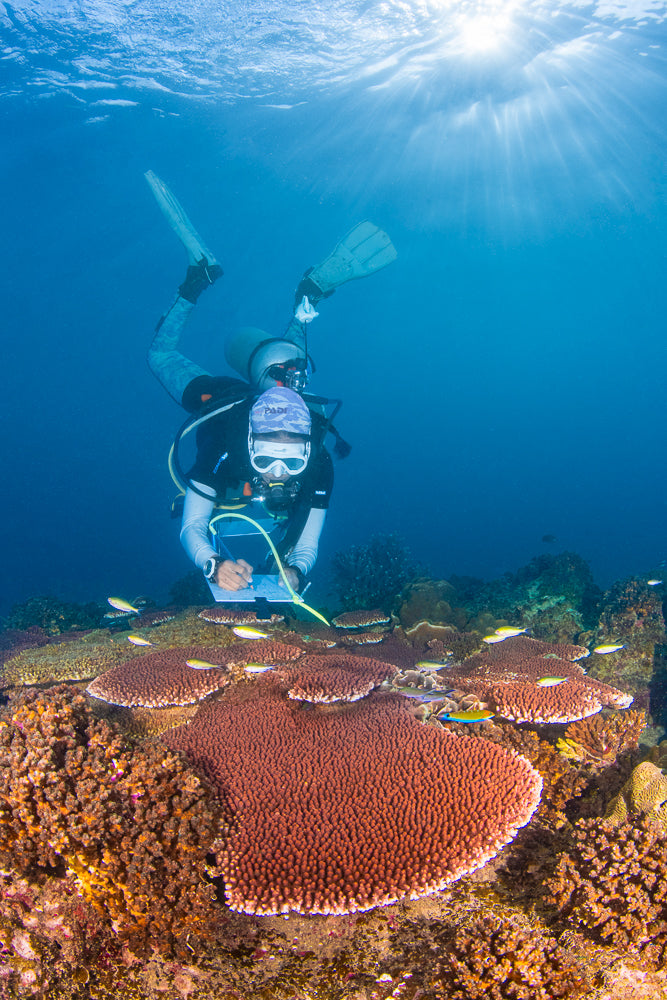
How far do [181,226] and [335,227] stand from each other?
1362 inches

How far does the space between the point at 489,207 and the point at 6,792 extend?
46.5 m

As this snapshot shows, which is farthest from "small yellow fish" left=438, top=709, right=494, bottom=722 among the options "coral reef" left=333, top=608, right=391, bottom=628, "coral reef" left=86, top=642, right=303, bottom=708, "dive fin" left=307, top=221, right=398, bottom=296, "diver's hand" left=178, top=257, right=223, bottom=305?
"diver's hand" left=178, top=257, right=223, bottom=305

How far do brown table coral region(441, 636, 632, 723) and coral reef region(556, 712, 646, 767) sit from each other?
0.16m

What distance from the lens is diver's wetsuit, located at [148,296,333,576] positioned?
705 cm

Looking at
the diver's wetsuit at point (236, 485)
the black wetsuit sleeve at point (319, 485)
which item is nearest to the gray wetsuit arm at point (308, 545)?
the diver's wetsuit at point (236, 485)

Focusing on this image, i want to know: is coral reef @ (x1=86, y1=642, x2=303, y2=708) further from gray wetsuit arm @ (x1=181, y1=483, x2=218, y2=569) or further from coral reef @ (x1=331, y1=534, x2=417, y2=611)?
coral reef @ (x1=331, y1=534, x2=417, y2=611)

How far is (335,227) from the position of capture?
40.7 m

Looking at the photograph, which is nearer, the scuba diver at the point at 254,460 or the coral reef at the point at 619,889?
the coral reef at the point at 619,889

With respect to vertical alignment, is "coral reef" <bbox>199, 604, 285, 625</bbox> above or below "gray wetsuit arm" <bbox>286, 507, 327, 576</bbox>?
below

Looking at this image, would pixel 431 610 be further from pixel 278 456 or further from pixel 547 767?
pixel 547 767

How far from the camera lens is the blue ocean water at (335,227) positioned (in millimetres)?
19984

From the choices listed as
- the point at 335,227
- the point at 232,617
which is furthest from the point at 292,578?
the point at 335,227

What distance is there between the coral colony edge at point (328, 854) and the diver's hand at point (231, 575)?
2104 mm

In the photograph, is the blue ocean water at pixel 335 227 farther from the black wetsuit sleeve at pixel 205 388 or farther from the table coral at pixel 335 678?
the table coral at pixel 335 678
